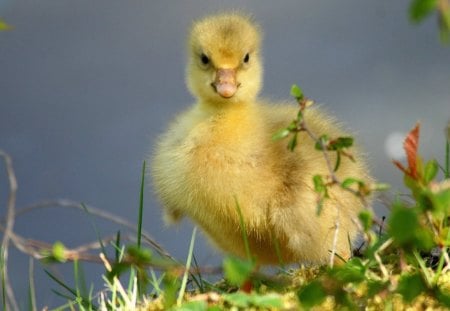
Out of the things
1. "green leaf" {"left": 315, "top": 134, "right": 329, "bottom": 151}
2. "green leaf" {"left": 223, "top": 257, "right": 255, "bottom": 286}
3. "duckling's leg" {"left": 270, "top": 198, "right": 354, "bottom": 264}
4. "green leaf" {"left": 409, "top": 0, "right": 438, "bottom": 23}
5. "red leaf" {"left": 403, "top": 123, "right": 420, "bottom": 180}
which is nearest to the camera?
"green leaf" {"left": 409, "top": 0, "right": 438, "bottom": 23}

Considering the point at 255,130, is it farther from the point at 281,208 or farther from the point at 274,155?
the point at 281,208

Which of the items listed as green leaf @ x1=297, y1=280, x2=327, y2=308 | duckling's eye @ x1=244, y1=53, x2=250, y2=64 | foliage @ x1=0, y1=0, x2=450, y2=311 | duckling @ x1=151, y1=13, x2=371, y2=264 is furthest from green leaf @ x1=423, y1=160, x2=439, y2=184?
duckling's eye @ x1=244, y1=53, x2=250, y2=64

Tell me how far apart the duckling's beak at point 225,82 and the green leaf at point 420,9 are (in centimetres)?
114

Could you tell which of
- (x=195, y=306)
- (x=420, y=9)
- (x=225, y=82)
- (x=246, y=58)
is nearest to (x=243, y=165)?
(x=225, y=82)

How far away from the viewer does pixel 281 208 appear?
2232 mm

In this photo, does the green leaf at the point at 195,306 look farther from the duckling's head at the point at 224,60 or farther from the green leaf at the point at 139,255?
the duckling's head at the point at 224,60

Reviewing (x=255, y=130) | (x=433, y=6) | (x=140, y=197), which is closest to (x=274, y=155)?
(x=255, y=130)

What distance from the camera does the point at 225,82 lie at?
2.24 meters

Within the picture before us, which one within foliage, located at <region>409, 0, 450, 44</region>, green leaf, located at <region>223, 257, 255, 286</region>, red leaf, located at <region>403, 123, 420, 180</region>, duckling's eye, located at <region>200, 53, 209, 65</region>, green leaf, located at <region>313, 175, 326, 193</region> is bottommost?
green leaf, located at <region>223, 257, 255, 286</region>

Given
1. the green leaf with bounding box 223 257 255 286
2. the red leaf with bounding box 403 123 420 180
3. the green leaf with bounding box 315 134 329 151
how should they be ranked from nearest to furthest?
the green leaf with bounding box 223 257 255 286 < the green leaf with bounding box 315 134 329 151 < the red leaf with bounding box 403 123 420 180

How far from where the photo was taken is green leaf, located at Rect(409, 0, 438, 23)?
1112mm

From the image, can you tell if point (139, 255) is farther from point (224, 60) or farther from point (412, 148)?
point (224, 60)

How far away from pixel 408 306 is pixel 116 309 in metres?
0.79

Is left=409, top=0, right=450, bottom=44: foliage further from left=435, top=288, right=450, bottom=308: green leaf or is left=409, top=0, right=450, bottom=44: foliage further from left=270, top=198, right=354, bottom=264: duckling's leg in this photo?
left=270, top=198, right=354, bottom=264: duckling's leg
